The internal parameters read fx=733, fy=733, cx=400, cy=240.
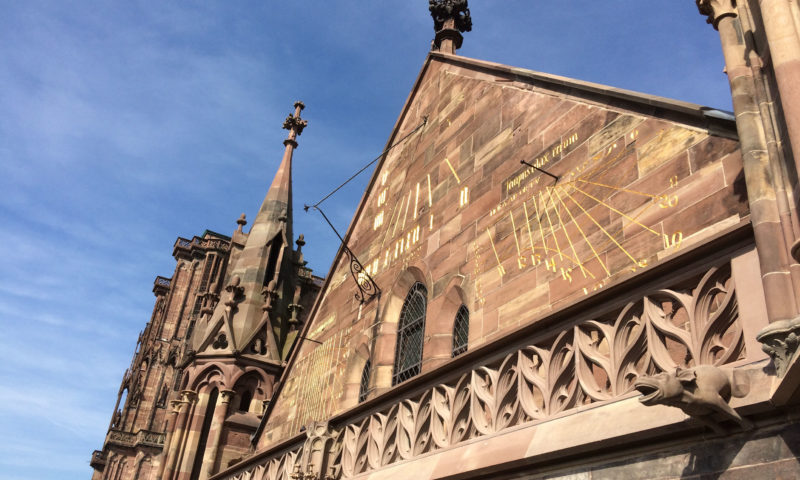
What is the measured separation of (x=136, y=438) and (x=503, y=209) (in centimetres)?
4031

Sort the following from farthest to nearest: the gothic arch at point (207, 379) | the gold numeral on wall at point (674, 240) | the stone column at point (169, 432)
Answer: the gothic arch at point (207, 379) < the stone column at point (169, 432) < the gold numeral on wall at point (674, 240)

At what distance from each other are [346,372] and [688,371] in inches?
281

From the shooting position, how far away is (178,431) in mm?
14125

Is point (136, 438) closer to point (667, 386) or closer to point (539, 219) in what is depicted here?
point (539, 219)

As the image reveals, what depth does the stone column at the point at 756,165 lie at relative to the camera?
3730mm

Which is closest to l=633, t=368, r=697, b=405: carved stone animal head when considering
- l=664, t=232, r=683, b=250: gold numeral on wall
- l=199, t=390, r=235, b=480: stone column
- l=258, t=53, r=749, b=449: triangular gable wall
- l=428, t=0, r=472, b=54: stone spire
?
l=258, t=53, r=749, b=449: triangular gable wall

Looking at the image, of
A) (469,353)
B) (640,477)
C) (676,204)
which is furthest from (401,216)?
(640,477)

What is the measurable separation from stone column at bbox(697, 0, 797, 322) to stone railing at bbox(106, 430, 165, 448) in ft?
136

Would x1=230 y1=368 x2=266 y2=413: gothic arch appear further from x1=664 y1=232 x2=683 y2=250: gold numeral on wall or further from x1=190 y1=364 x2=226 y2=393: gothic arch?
x1=664 y1=232 x2=683 y2=250: gold numeral on wall

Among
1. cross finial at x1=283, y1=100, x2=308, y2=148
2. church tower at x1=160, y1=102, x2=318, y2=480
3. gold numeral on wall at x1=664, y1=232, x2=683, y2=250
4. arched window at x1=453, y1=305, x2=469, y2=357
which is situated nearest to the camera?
gold numeral on wall at x1=664, y1=232, x2=683, y2=250

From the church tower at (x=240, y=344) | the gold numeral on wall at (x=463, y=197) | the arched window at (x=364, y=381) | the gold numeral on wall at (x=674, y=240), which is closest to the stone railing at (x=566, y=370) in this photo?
the gold numeral on wall at (x=674, y=240)

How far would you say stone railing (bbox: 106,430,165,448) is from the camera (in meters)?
41.6

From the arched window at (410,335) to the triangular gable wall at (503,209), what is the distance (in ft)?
0.45

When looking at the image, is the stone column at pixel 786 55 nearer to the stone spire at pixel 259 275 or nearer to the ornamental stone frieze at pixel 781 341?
the ornamental stone frieze at pixel 781 341
